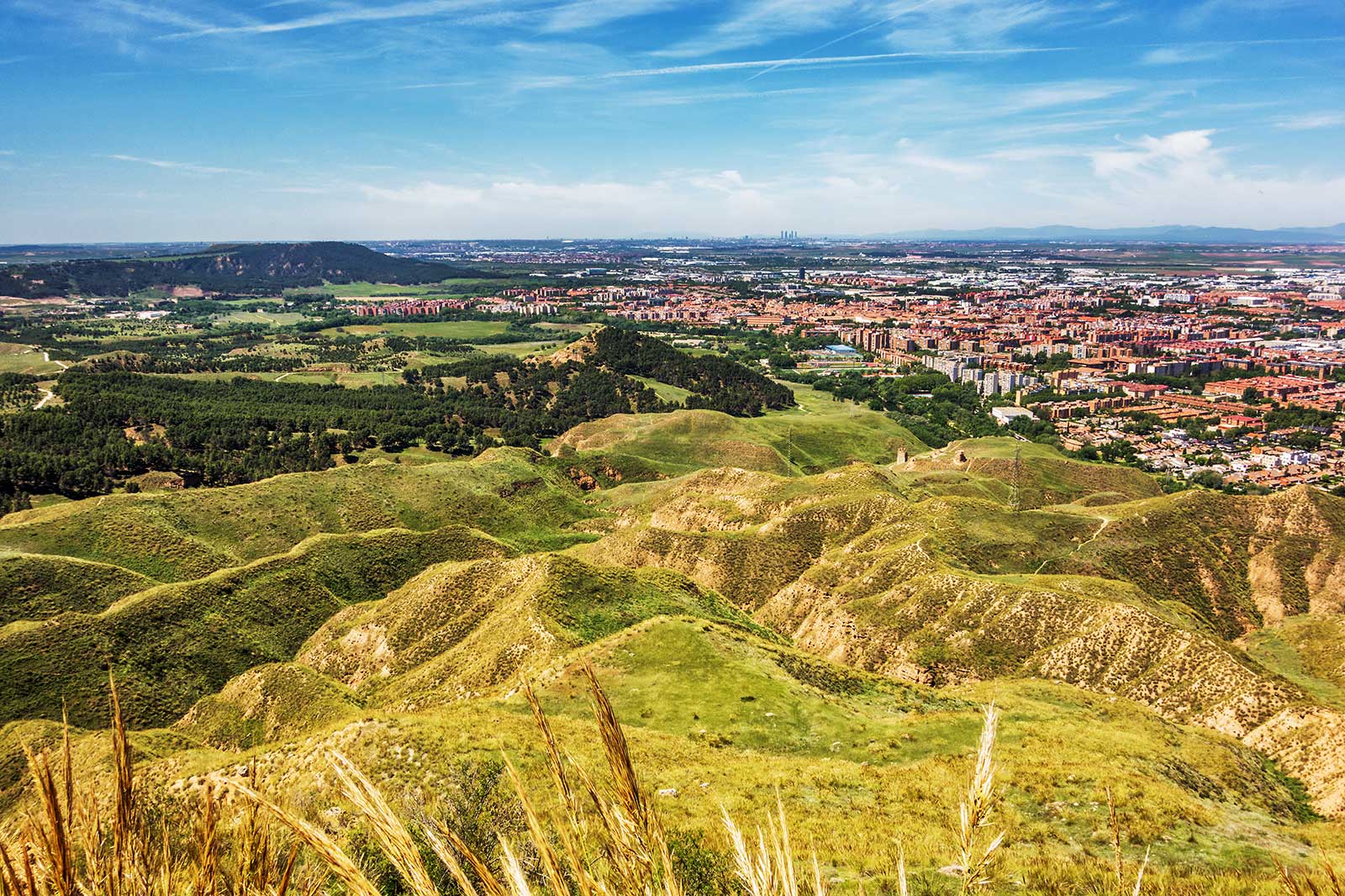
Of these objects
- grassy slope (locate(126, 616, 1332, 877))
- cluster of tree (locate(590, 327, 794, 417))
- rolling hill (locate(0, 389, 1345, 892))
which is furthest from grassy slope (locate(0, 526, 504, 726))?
cluster of tree (locate(590, 327, 794, 417))

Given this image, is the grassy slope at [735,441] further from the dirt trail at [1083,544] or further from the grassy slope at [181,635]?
the grassy slope at [181,635]

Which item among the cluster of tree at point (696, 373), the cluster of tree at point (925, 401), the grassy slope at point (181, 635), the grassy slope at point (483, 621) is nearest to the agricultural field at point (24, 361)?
the cluster of tree at point (696, 373)

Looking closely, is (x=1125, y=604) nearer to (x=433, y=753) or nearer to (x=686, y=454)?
(x=433, y=753)

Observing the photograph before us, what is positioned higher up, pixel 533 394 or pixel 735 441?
pixel 533 394

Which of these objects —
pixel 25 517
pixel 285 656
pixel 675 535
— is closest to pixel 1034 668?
pixel 675 535

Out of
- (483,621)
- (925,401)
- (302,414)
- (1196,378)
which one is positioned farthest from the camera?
(1196,378)

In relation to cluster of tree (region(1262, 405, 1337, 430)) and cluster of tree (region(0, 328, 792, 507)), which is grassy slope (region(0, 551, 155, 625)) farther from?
cluster of tree (region(1262, 405, 1337, 430))

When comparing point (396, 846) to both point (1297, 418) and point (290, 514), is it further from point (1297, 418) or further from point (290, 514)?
point (1297, 418)

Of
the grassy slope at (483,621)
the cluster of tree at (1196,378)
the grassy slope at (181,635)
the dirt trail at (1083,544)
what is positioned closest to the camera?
the grassy slope at (483,621)

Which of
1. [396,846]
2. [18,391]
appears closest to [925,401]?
[396,846]
